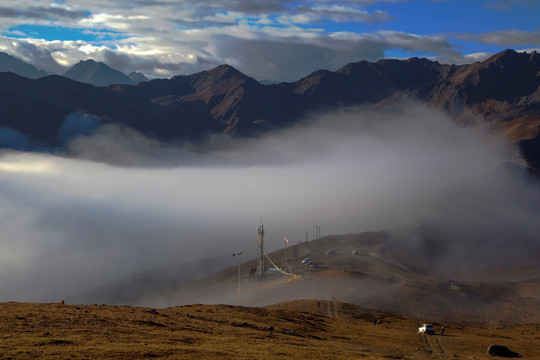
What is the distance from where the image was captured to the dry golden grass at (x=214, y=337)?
37.4 metres

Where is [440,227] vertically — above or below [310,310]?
above

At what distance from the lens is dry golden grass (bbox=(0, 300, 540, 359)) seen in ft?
123

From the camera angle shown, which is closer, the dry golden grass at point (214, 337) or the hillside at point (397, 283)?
the dry golden grass at point (214, 337)

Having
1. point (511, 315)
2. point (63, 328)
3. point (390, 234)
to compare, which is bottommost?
point (511, 315)

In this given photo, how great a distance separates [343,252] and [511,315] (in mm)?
77196

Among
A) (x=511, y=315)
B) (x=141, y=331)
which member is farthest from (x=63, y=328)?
(x=511, y=315)

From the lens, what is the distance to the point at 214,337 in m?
46.7

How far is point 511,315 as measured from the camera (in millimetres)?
105688

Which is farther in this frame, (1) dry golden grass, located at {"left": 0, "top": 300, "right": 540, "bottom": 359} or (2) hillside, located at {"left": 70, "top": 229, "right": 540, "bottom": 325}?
(2) hillside, located at {"left": 70, "top": 229, "right": 540, "bottom": 325}

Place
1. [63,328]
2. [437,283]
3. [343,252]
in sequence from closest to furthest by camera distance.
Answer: [63,328] → [437,283] → [343,252]

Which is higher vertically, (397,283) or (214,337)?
(397,283)

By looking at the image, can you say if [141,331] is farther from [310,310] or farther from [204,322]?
[310,310]

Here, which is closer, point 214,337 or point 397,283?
point 214,337

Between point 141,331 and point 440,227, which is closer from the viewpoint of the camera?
point 141,331
